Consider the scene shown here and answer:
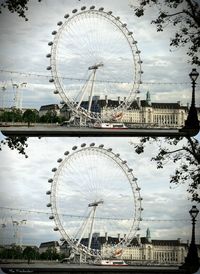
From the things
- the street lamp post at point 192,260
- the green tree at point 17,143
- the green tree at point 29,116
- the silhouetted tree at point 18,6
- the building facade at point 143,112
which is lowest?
the street lamp post at point 192,260

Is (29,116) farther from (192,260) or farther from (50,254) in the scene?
(192,260)

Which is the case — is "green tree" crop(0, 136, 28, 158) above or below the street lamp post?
above

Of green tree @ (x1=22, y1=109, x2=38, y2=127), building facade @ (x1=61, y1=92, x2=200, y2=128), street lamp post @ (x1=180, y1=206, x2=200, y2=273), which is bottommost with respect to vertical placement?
street lamp post @ (x1=180, y1=206, x2=200, y2=273)

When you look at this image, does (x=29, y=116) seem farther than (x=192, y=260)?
No

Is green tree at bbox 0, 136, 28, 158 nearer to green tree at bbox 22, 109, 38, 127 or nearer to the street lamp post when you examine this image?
green tree at bbox 22, 109, 38, 127

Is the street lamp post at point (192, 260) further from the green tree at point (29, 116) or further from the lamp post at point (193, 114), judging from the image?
the green tree at point (29, 116)

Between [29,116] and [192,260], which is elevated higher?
Answer: [29,116]

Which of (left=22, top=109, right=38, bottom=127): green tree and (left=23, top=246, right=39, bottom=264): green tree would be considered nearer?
(left=22, top=109, right=38, bottom=127): green tree

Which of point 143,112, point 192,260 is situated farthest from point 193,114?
point 192,260

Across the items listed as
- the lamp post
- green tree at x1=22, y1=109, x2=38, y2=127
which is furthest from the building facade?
green tree at x1=22, y1=109, x2=38, y2=127

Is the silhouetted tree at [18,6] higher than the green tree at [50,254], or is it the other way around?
the silhouetted tree at [18,6]

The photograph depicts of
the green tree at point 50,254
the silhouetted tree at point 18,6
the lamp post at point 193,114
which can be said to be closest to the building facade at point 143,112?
the lamp post at point 193,114

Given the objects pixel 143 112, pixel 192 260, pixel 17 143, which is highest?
pixel 143 112
